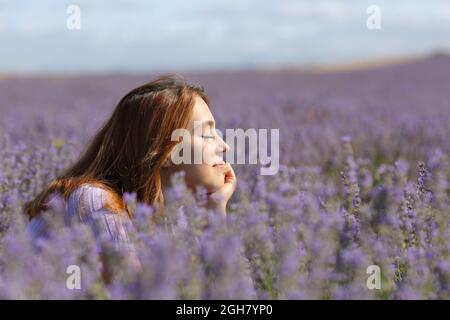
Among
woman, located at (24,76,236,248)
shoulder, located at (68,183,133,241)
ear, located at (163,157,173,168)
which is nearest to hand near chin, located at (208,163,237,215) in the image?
woman, located at (24,76,236,248)

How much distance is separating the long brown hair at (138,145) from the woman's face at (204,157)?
0.17ft

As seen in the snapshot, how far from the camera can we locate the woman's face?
2.56 m

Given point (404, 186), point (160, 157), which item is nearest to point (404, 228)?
point (404, 186)

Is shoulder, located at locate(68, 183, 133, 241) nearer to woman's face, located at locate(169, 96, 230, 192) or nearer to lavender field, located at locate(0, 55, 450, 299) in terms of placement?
lavender field, located at locate(0, 55, 450, 299)

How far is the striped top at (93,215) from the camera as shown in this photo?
2330mm

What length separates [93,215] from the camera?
2400mm

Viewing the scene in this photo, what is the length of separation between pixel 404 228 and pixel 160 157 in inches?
33.2

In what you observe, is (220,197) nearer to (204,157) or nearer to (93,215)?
A: (204,157)

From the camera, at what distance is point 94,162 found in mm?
2758

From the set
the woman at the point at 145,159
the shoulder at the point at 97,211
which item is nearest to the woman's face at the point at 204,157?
the woman at the point at 145,159

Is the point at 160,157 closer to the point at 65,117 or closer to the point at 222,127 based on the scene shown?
the point at 222,127

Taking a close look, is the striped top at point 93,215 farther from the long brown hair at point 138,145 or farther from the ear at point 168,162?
the ear at point 168,162

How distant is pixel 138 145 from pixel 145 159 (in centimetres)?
12

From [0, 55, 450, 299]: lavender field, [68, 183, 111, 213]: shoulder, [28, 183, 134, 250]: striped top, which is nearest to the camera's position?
[0, 55, 450, 299]: lavender field
